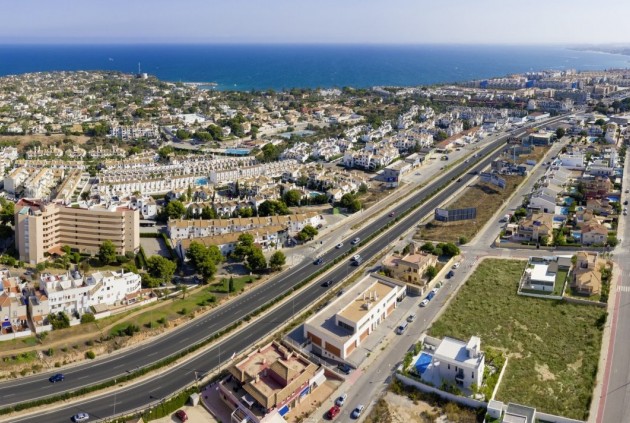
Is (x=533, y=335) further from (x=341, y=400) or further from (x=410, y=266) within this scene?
(x=341, y=400)

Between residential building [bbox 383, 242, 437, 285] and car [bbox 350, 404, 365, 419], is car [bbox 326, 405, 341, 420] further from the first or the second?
residential building [bbox 383, 242, 437, 285]

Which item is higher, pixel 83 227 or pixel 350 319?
pixel 83 227

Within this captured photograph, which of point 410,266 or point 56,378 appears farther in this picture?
point 410,266

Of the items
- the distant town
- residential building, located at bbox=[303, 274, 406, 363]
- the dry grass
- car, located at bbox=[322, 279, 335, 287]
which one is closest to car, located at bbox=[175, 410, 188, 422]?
the distant town

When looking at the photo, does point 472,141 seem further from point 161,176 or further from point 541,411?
point 541,411

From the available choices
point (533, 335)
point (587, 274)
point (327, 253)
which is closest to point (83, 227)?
point (327, 253)

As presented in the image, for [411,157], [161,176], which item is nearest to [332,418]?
[161,176]
